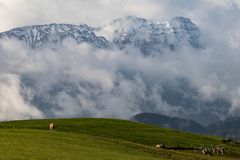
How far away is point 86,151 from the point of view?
209 feet

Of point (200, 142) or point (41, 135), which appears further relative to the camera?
point (200, 142)

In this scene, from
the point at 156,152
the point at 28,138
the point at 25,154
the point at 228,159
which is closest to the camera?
the point at 25,154

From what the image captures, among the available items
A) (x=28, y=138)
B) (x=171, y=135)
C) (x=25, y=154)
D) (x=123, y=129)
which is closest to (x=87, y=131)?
(x=123, y=129)

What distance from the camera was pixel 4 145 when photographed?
6053cm

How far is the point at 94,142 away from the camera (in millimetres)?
78062

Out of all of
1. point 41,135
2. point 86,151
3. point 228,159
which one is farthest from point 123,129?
point 86,151

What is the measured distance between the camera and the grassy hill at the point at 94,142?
58844 millimetres

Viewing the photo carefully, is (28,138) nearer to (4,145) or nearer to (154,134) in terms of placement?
(4,145)

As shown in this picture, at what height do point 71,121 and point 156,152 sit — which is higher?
point 71,121

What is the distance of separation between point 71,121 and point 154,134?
72.2 feet

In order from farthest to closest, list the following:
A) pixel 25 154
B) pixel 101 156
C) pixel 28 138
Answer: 1. pixel 28 138
2. pixel 101 156
3. pixel 25 154

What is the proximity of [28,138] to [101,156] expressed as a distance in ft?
45.7

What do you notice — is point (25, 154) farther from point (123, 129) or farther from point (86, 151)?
point (123, 129)

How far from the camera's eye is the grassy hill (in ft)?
193
